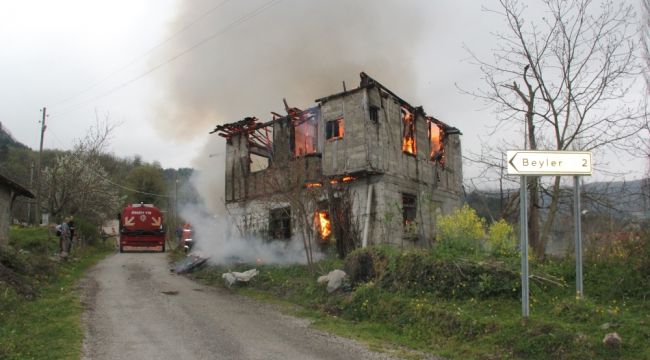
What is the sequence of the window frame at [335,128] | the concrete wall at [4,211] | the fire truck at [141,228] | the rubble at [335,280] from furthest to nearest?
the fire truck at [141,228] → the window frame at [335,128] → the concrete wall at [4,211] → the rubble at [335,280]

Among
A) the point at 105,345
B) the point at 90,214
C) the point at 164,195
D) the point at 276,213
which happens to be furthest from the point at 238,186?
the point at 164,195

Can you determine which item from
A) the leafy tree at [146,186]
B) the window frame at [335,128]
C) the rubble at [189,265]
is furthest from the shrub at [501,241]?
the leafy tree at [146,186]

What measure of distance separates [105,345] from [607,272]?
910 centimetres

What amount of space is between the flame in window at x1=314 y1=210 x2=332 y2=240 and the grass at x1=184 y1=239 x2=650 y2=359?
18.3 ft

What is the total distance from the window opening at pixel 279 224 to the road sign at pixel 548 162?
43.7 feet

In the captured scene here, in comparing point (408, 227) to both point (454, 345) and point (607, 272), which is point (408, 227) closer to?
point (607, 272)

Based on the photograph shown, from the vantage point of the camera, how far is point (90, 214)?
119 feet

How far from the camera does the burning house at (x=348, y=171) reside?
17094mm

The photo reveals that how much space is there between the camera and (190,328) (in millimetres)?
9766

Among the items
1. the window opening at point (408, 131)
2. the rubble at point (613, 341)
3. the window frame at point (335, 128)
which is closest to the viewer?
the rubble at point (613, 341)

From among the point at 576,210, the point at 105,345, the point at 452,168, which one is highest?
the point at 452,168

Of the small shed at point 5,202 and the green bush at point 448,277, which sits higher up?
the small shed at point 5,202

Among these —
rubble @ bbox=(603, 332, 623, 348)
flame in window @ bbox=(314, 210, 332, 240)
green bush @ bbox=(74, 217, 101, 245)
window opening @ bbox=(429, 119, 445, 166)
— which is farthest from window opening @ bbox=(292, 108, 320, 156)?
green bush @ bbox=(74, 217, 101, 245)

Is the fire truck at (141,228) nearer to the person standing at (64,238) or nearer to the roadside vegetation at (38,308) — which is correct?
the person standing at (64,238)
